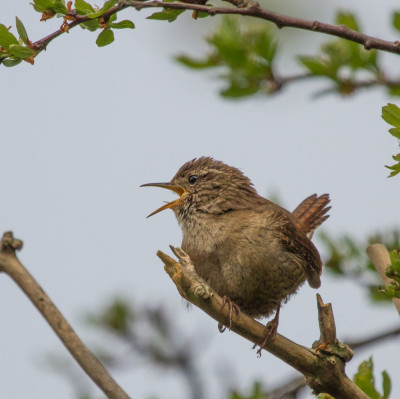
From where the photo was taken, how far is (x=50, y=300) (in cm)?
209

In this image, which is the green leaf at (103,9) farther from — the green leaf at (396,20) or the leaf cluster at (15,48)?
the green leaf at (396,20)

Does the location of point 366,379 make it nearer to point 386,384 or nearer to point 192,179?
point 386,384

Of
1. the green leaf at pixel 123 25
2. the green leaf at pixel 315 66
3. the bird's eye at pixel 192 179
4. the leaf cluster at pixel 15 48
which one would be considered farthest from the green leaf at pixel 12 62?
the bird's eye at pixel 192 179

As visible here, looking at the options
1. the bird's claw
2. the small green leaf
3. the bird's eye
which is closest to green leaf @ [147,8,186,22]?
the small green leaf

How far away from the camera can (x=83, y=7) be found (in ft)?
6.68

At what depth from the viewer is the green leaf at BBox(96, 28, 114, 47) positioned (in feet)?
6.93

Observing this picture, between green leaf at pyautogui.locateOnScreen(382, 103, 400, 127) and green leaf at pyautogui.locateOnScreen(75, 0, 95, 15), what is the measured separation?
0.83 m

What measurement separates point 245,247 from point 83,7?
1512mm

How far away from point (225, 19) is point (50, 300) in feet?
6.21

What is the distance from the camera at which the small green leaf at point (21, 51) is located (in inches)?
79.0

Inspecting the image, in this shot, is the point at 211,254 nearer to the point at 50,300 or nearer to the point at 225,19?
the point at 225,19

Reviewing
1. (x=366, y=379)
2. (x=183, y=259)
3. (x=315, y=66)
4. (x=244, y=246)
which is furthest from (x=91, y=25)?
(x=315, y=66)

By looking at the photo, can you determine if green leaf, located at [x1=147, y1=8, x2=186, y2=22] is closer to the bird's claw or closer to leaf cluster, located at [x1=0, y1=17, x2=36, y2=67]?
leaf cluster, located at [x1=0, y1=17, x2=36, y2=67]

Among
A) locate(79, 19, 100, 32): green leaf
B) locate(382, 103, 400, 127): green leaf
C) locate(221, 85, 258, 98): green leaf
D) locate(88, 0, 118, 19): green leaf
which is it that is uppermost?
locate(221, 85, 258, 98): green leaf
